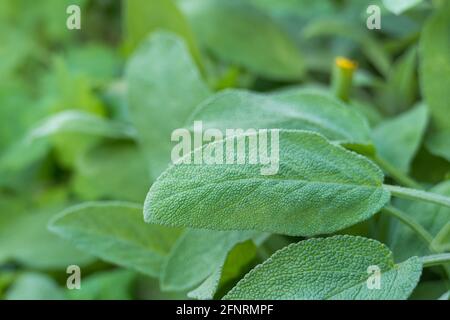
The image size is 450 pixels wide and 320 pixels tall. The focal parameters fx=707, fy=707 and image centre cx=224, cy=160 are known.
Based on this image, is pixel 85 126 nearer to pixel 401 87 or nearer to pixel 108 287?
pixel 108 287

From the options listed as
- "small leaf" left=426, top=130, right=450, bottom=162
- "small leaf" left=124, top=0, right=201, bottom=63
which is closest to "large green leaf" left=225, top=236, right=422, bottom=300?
"small leaf" left=426, top=130, right=450, bottom=162

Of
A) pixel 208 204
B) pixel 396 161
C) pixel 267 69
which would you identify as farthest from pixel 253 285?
pixel 267 69

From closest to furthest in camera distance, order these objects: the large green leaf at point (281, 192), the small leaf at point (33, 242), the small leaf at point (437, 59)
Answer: the large green leaf at point (281, 192), the small leaf at point (437, 59), the small leaf at point (33, 242)

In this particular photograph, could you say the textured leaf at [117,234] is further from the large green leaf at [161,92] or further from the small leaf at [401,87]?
the small leaf at [401,87]

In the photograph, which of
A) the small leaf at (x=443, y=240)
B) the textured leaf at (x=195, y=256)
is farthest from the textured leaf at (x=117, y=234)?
the small leaf at (x=443, y=240)

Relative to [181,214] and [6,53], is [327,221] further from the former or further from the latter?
[6,53]

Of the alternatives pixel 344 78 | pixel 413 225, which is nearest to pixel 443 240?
pixel 413 225
